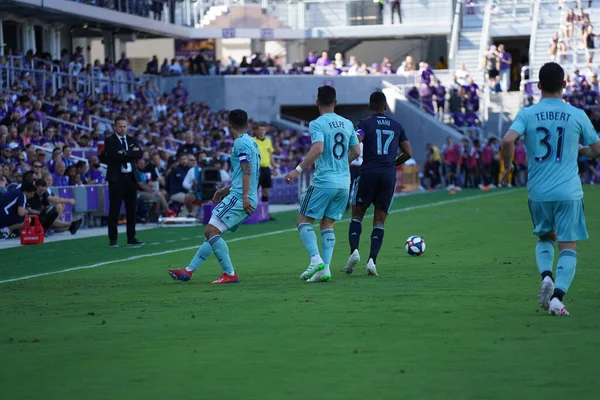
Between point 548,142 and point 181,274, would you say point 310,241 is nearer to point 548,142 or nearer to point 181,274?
point 181,274

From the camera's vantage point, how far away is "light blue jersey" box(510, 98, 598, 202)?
360 inches

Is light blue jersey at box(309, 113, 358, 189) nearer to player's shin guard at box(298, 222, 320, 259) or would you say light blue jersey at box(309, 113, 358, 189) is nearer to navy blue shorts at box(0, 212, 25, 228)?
player's shin guard at box(298, 222, 320, 259)

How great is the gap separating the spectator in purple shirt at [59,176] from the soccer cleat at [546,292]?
1493cm

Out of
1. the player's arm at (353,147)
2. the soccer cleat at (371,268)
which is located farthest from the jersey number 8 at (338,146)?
the soccer cleat at (371,268)

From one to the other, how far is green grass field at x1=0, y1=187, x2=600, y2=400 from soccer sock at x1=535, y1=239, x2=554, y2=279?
1.29 ft

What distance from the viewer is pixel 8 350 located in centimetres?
805

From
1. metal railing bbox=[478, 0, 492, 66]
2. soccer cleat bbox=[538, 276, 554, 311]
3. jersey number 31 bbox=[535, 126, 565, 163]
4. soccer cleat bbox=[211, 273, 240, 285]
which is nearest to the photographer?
soccer cleat bbox=[538, 276, 554, 311]

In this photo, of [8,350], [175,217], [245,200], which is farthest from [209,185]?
[8,350]

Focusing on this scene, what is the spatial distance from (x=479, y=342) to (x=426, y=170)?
3289 cm

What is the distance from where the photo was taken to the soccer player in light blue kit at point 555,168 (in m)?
9.09

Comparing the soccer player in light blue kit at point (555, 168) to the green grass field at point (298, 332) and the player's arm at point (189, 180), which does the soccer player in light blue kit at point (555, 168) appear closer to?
Result: the green grass field at point (298, 332)

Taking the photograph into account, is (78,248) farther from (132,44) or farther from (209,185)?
(132,44)

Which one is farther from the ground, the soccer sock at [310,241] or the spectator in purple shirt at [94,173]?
the soccer sock at [310,241]

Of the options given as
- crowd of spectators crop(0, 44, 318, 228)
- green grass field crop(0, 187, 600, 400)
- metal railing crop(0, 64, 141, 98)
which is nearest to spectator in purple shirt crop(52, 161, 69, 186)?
crowd of spectators crop(0, 44, 318, 228)
